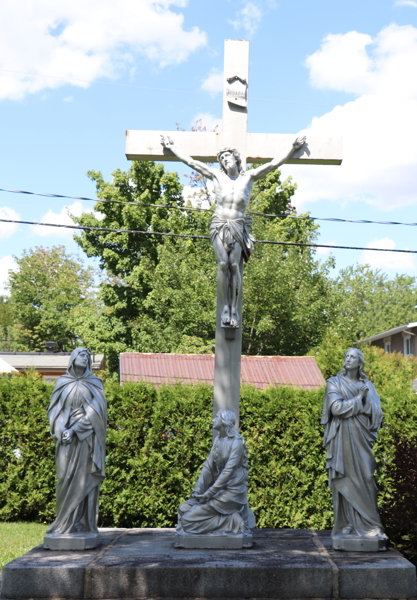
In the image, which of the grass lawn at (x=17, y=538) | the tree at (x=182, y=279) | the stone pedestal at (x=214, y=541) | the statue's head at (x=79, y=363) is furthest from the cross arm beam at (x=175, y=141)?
the tree at (x=182, y=279)

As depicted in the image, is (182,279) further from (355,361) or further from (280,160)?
(355,361)

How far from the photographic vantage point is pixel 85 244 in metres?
24.5

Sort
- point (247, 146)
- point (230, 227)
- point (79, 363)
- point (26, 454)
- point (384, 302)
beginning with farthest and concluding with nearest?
point (384, 302) < point (26, 454) < point (247, 146) < point (230, 227) < point (79, 363)

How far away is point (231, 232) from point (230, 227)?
0.05m

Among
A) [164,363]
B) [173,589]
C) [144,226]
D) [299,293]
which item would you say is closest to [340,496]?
[173,589]

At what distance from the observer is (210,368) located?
15.3 m

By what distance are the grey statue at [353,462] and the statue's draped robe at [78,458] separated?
2.24m

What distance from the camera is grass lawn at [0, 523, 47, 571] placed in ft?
26.7

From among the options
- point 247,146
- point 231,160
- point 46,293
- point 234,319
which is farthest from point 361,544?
point 46,293

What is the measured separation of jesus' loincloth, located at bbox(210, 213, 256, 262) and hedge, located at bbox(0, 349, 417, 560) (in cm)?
404

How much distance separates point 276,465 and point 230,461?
411 cm

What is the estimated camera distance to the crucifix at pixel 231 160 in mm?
6832

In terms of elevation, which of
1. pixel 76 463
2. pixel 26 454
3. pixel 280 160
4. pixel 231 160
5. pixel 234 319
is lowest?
pixel 26 454

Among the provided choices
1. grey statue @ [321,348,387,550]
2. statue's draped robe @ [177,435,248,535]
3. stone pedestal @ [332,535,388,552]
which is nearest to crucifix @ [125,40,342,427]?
statue's draped robe @ [177,435,248,535]
